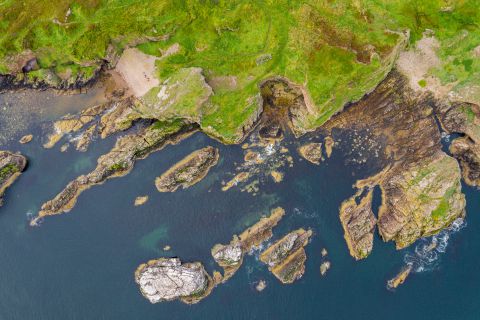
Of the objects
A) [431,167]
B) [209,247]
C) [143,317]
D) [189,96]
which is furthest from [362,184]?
[143,317]

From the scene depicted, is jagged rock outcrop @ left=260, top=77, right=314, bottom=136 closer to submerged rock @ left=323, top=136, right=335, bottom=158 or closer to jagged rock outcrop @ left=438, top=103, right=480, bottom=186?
submerged rock @ left=323, top=136, right=335, bottom=158

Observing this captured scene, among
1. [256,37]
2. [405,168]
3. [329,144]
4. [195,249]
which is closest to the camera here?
[256,37]

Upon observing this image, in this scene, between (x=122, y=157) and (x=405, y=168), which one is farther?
(x=122, y=157)

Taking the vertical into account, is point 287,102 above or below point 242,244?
above

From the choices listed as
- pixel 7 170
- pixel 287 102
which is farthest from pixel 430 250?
pixel 7 170

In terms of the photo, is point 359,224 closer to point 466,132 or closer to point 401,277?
point 401,277

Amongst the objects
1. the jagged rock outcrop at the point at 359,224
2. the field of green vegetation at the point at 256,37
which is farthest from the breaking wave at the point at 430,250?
the field of green vegetation at the point at 256,37
